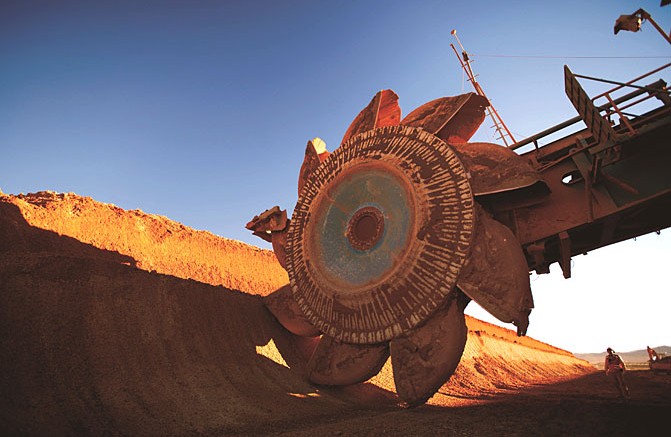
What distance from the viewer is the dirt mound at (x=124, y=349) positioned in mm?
5473

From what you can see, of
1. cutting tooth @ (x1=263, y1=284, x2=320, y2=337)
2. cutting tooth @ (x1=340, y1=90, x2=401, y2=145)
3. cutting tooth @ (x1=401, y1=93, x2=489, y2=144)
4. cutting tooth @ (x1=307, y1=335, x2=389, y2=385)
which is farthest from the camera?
cutting tooth @ (x1=340, y1=90, x2=401, y2=145)

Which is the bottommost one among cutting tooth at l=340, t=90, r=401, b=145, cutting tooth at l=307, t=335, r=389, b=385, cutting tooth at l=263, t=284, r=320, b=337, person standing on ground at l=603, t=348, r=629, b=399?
person standing on ground at l=603, t=348, r=629, b=399

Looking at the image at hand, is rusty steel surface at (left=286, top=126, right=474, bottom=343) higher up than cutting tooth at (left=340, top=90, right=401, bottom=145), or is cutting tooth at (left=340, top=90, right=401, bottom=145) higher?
cutting tooth at (left=340, top=90, right=401, bottom=145)

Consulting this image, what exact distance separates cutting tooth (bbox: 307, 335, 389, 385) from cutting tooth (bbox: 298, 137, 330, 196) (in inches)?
179

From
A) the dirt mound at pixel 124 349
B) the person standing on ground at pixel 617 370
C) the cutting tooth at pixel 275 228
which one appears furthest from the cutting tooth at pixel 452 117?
the person standing on ground at pixel 617 370

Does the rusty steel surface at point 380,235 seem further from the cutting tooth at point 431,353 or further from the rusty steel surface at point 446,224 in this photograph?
the cutting tooth at point 431,353

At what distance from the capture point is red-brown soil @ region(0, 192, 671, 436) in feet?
17.7

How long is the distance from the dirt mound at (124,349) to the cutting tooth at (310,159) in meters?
3.94

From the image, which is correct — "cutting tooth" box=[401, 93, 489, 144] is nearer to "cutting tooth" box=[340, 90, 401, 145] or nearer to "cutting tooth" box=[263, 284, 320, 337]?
"cutting tooth" box=[340, 90, 401, 145]

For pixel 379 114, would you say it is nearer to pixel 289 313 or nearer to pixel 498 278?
pixel 498 278

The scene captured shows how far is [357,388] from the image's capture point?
397 inches

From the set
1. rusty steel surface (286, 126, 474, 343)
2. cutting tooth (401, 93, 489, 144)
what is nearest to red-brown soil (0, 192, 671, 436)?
rusty steel surface (286, 126, 474, 343)

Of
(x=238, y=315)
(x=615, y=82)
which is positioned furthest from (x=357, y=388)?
(x=615, y=82)

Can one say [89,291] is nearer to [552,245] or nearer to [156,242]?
[156,242]
